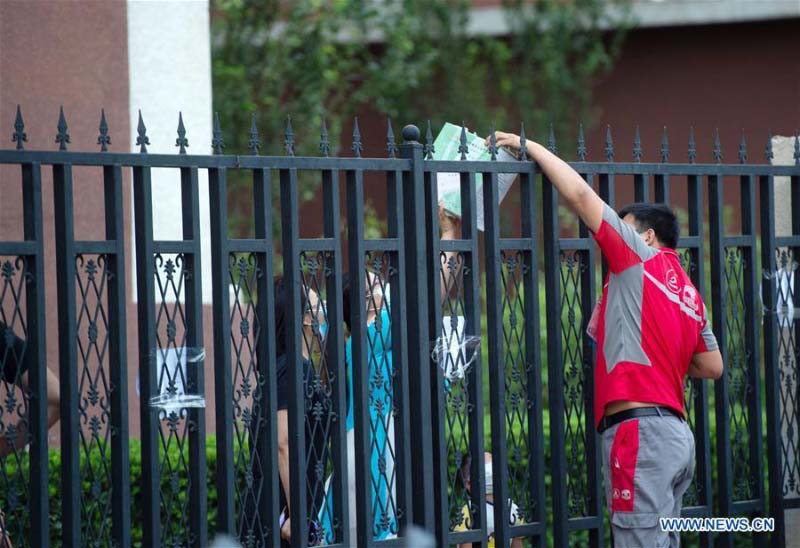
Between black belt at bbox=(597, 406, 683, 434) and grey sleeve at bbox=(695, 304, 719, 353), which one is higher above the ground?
grey sleeve at bbox=(695, 304, 719, 353)

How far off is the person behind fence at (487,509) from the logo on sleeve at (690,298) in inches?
41.1

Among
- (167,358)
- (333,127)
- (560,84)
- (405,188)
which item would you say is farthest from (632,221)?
(560,84)

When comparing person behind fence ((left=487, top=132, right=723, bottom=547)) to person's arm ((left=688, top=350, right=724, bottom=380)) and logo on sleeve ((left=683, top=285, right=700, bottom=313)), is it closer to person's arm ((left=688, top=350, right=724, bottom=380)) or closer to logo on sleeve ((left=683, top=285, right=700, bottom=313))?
logo on sleeve ((left=683, top=285, right=700, bottom=313))

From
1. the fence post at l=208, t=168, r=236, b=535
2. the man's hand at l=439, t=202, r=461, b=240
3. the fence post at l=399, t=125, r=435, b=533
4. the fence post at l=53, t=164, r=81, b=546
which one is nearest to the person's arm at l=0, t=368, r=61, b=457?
the fence post at l=53, t=164, r=81, b=546

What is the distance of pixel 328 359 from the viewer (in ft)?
16.7

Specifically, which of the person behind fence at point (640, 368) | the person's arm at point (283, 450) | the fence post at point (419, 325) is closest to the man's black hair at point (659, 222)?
the person behind fence at point (640, 368)

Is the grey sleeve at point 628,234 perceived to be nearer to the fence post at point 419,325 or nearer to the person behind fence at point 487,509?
the fence post at point 419,325

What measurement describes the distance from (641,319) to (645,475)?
1.99ft

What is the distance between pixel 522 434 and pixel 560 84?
32.9 ft

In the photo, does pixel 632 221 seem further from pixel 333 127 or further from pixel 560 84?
pixel 560 84

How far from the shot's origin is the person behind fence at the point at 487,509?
215 inches

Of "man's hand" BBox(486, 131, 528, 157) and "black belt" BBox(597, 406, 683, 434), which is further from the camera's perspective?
"man's hand" BBox(486, 131, 528, 157)

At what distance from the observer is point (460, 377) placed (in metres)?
A: 5.35

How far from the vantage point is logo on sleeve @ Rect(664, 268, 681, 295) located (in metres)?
5.16
